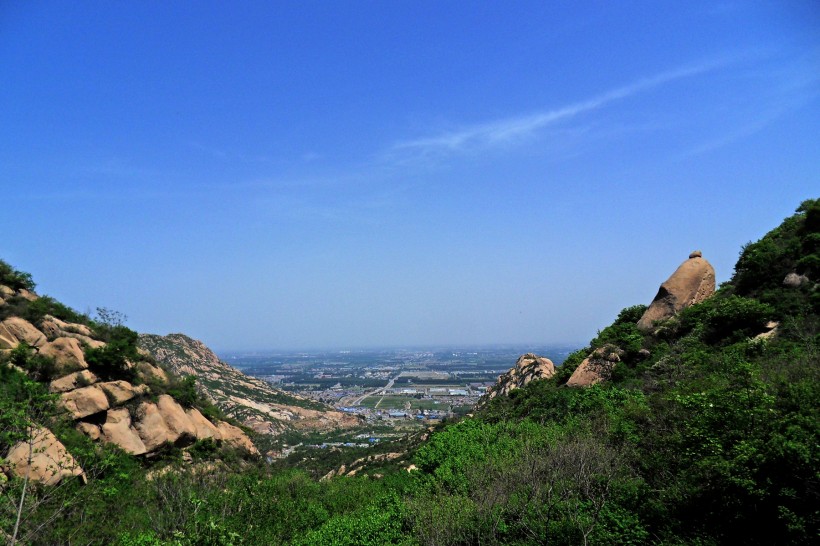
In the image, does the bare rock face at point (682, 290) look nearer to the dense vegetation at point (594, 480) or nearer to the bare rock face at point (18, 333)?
the dense vegetation at point (594, 480)

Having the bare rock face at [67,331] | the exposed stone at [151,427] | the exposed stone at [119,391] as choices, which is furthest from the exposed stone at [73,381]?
the exposed stone at [151,427]

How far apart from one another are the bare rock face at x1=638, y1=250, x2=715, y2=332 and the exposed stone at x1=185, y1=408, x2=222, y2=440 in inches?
1425

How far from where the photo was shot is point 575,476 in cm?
1608

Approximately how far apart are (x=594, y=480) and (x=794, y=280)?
23156 millimetres

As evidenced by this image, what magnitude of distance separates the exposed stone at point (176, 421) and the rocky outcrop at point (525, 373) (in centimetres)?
3170

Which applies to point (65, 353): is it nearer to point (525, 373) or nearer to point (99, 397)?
point (99, 397)

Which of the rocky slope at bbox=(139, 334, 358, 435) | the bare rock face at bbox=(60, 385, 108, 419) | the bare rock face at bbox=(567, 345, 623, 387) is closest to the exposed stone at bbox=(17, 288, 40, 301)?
the bare rock face at bbox=(60, 385, 108, 419)

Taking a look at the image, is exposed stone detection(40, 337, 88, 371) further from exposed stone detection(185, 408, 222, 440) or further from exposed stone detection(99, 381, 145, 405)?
exposed stone detection(185, 408, 222, 440)

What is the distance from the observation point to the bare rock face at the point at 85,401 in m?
24.6

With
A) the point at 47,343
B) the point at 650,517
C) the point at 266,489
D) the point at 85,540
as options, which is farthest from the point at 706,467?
the point at 47,343

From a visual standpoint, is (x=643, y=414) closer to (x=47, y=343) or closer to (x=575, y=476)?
(x=575, y=476)

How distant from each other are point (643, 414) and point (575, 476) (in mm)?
4983

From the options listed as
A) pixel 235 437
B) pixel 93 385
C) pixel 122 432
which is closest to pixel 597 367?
pixel 235 437

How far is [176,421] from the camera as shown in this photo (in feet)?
93.7
